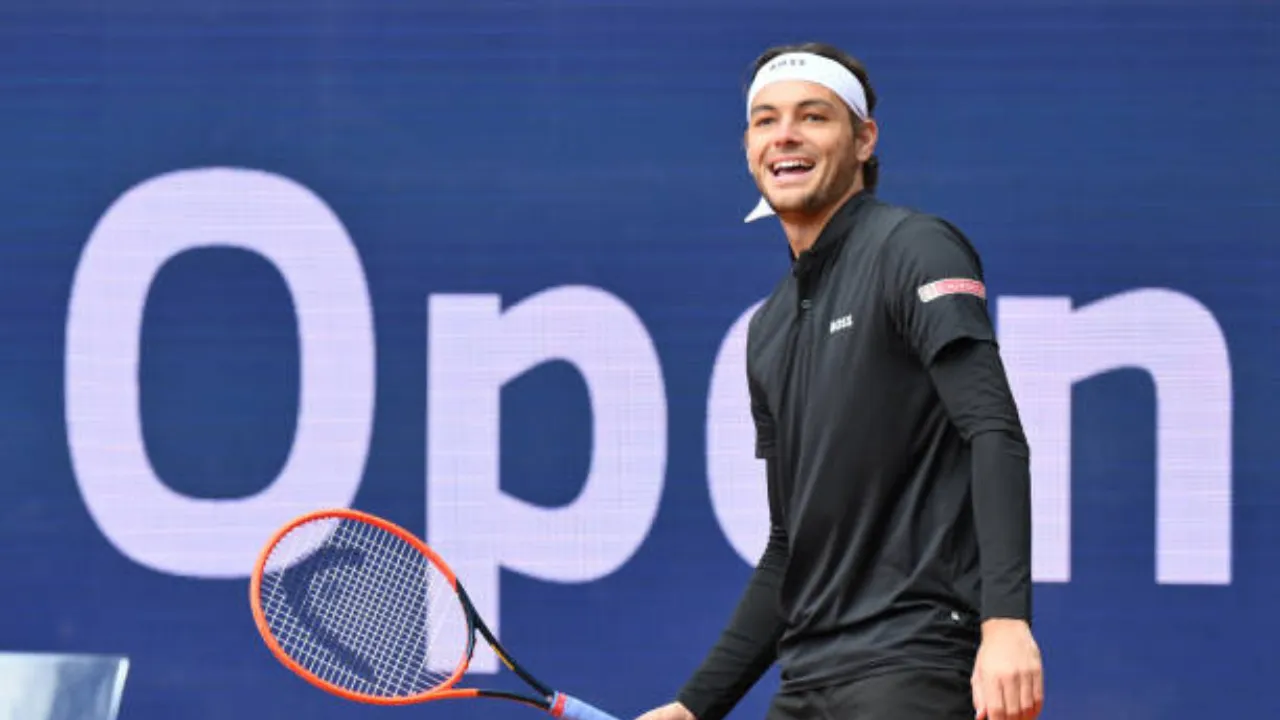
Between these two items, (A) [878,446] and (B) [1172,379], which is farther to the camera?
(B) [1172,379]

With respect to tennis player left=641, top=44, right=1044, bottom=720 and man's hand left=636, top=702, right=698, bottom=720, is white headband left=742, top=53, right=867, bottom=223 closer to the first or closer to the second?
tennis player left=641, top=44, right=1044, bottom=720

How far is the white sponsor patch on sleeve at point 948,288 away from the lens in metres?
2.17

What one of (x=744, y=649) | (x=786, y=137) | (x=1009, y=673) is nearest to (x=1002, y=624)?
(x=1009, y=673)

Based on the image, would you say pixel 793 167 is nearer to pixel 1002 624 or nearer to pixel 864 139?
pixel 864 139

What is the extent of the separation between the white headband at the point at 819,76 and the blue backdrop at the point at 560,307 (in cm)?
131

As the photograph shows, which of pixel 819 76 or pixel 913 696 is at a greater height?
pixel 819 76

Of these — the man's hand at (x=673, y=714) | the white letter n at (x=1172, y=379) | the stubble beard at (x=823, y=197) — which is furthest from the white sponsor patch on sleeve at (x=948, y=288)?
the white letter n at (x=1172, y=379)

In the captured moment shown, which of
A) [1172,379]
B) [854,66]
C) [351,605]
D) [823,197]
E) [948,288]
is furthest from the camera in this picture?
[1172,379]

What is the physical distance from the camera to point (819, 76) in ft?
8.05

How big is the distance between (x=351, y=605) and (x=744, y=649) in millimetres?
795

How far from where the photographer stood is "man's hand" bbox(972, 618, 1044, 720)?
6.73 ft

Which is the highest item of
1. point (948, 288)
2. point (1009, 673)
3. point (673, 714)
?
point (948, 288)

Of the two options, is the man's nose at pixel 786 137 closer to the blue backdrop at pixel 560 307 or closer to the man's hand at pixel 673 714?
the man's hand at pixel 673 714

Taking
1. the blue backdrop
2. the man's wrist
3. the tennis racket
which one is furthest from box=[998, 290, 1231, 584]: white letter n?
the man's wrist
